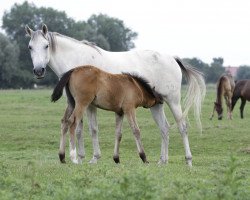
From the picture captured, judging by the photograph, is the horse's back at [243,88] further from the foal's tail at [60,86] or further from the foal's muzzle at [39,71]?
the foal's tail at [60,86]

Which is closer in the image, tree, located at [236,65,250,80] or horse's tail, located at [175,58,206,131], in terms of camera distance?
horse's tail, located at [175,58,206,131]

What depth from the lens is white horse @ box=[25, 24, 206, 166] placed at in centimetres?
1124

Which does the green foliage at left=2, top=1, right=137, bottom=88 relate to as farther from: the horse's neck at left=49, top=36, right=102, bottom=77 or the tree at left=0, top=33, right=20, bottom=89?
the horse's neck at left=49, top=36, right=102, bottom=77

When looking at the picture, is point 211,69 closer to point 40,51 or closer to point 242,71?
point 242,71

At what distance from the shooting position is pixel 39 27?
85062 millimetres

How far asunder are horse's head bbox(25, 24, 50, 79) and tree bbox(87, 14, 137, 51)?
284ft

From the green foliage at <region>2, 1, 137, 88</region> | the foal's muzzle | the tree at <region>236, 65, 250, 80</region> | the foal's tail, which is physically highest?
the green foliage at <region>2, 1, 137, 88</region>

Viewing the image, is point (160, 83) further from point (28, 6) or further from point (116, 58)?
point (28, 6)

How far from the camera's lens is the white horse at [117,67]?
11.2 meters

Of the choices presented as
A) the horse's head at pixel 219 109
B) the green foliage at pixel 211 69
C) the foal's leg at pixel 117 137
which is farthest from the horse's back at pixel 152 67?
the green foliage at pixel 211 69

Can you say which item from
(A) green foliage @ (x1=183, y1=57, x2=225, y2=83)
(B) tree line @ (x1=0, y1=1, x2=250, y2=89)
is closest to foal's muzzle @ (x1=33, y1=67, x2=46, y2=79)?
(B) tree line @ (x1=0, y1=1, x2=250, y2=89)

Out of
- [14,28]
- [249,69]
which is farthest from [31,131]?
[249,69]

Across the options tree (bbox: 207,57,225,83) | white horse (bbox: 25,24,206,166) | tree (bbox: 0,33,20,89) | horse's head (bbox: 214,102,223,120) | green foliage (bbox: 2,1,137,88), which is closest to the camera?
white horse (bbox: 25,24,206,166)

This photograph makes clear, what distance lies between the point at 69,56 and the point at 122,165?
9.09 ft
